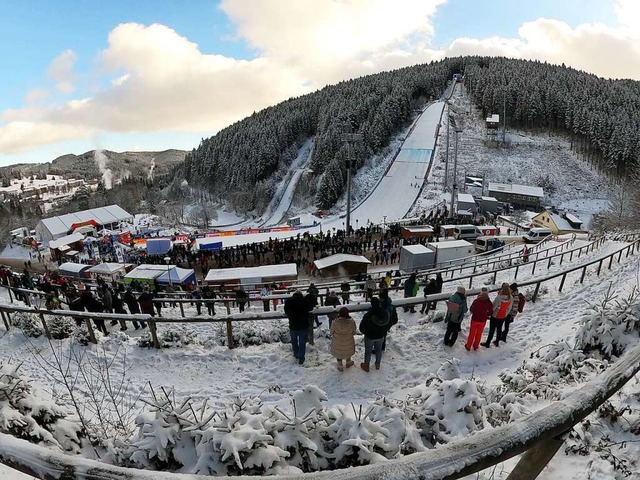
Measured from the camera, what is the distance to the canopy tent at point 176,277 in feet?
70.3

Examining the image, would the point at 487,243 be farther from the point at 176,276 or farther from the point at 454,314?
the point at 454,314

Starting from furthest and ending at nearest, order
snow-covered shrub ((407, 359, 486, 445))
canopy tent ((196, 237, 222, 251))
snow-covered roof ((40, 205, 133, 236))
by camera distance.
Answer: snow-covered roof ((40, 205, 133, 236)), canopy tent ((196, 237, 222, 251)), snow-covered shrub ((407, 359, 486, 445))

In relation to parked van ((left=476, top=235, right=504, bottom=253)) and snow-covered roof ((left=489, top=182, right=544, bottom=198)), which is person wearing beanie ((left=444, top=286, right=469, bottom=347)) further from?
snow-covered roof ((left=489, top=182, right=544, bottom=198))

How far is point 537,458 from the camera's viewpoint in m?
2.00

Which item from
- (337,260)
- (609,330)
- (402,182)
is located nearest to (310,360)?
(609,330)

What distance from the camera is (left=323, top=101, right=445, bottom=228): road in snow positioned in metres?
55.6

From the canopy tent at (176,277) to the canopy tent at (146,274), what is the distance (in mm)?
362

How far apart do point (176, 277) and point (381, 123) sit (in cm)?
6840

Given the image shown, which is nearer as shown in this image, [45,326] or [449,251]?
[45,326]

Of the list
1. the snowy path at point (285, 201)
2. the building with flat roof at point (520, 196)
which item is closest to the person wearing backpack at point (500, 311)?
the building with flat roof at point (520, 196)

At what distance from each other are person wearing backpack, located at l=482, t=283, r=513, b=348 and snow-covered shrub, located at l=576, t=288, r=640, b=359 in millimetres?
1140

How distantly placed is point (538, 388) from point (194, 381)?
4.82 m

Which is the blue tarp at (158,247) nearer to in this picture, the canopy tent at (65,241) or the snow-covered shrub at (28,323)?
the canopy tent at (65,241)

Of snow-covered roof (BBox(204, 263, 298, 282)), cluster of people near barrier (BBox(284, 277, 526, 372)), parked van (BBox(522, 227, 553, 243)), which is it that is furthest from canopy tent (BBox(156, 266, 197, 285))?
parked van (BBox(522, 227, 553, 243))
